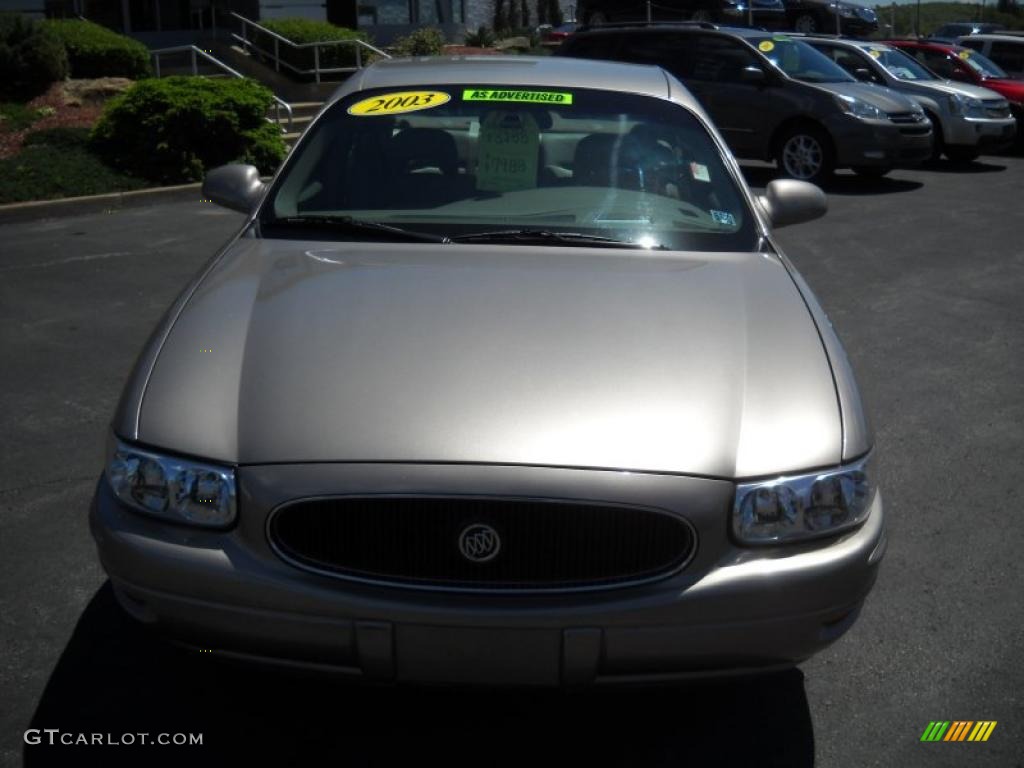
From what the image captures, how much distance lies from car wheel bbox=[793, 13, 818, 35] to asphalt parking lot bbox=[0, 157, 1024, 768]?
21828mm

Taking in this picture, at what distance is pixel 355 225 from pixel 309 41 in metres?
18.4

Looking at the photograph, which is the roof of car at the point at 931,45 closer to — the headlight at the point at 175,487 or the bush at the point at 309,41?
the bush at the point at 309,41

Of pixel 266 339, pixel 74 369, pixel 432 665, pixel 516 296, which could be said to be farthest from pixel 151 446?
pixel 74 369

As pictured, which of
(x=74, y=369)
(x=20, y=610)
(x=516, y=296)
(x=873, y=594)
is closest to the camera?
(x=516, y=296)

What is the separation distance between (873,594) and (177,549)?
7.82 feet

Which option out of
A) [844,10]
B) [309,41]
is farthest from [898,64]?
[844,10]

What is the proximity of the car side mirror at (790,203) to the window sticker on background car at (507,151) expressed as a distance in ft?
3.34

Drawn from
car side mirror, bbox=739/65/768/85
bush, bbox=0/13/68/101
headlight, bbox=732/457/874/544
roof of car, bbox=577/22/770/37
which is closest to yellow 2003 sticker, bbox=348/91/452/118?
headlight, bbox=732/457/874/544

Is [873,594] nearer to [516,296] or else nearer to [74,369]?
[516,296]

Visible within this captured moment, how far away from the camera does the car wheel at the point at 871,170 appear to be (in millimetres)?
14806

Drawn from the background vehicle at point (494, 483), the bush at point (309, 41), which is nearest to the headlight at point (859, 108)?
the bush at point (309, 41)

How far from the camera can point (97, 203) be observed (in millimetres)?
12039

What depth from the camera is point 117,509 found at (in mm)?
3094

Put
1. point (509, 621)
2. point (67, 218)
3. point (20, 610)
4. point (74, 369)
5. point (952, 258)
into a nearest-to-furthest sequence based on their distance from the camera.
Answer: point (509, 621), point (20, 610), point (74, 369), point (952, 258), point (67, 218)
